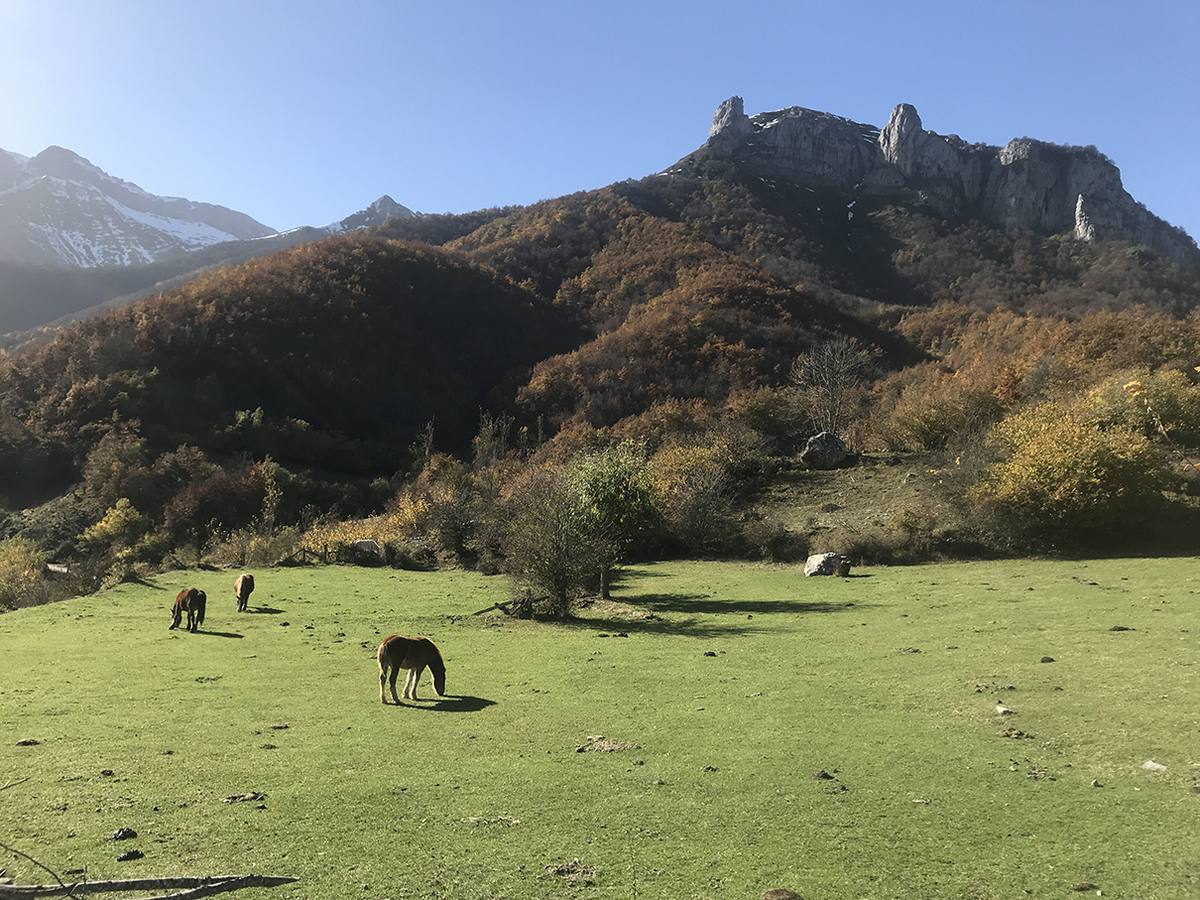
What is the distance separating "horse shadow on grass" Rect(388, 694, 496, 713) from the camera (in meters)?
10.2

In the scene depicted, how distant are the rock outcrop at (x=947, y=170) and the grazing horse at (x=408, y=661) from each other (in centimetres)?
14660

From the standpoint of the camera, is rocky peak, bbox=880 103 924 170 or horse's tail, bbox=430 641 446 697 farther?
rocky peak, bbox=880 103 924 170

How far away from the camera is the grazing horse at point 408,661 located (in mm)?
10539

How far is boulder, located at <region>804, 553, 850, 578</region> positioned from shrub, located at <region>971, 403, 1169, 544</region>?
6461mm

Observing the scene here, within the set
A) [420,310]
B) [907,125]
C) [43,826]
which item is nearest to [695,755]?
[43,826]

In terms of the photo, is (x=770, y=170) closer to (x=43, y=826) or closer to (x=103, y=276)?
(x=103, y=276)

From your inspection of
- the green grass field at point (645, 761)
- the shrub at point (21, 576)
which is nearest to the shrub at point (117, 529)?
the shrub at point (21, 576)

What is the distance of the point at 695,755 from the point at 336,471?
70.8m

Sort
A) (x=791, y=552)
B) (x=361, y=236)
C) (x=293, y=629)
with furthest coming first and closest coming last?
(x=361, y=236) < (x=791, y=552) < (x=293, y=629)

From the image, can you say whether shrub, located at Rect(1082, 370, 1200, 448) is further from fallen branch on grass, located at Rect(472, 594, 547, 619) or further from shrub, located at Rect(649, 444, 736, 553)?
fallen branch on grass, located at Rect(472, 594, 547, 619)

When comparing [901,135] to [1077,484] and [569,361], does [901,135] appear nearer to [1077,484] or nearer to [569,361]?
[569,361]

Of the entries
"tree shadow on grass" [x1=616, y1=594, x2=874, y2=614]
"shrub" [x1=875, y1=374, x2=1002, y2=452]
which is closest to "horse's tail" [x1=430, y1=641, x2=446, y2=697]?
"tree shadow on grass" [x1=616, y1=594, x2=874, y2=614]

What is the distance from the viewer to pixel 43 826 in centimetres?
568

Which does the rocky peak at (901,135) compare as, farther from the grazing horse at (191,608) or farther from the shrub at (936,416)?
the grazing horse at (191,608)
